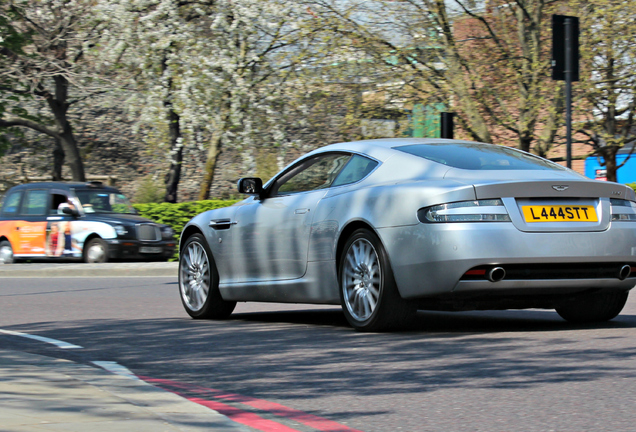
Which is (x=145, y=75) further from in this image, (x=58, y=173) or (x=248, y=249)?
(x=248, y=249)

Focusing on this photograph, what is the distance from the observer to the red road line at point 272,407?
4129 mm

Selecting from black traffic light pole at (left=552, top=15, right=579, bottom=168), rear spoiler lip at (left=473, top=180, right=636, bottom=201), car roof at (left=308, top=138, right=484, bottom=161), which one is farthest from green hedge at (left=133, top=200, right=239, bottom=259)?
rear spoiler lip at (left=473, top=180, right=636, bottom=201)

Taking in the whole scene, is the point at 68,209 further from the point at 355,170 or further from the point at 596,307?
the point at 596,307

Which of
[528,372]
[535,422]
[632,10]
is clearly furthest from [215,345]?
[632,10]

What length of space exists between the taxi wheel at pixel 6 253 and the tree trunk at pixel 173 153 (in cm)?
568

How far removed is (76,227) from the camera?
19328mm

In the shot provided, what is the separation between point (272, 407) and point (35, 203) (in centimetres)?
1653

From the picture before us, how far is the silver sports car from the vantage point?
6230mm

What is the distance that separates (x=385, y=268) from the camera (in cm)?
652

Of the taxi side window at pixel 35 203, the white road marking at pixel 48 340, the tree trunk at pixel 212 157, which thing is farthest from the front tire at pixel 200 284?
the tree trunk at pixel 212 157

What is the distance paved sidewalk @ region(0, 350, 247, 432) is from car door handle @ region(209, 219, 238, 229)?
2.96 metres

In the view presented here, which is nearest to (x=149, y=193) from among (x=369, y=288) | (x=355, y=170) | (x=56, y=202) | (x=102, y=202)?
(x=102, y=202)

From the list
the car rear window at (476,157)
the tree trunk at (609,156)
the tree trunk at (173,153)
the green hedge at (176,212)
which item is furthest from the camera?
the tree trunk at (173,153)

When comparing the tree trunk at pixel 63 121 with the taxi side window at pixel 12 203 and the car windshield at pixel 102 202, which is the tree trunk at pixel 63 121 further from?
the car windshield at pixel 102 202
